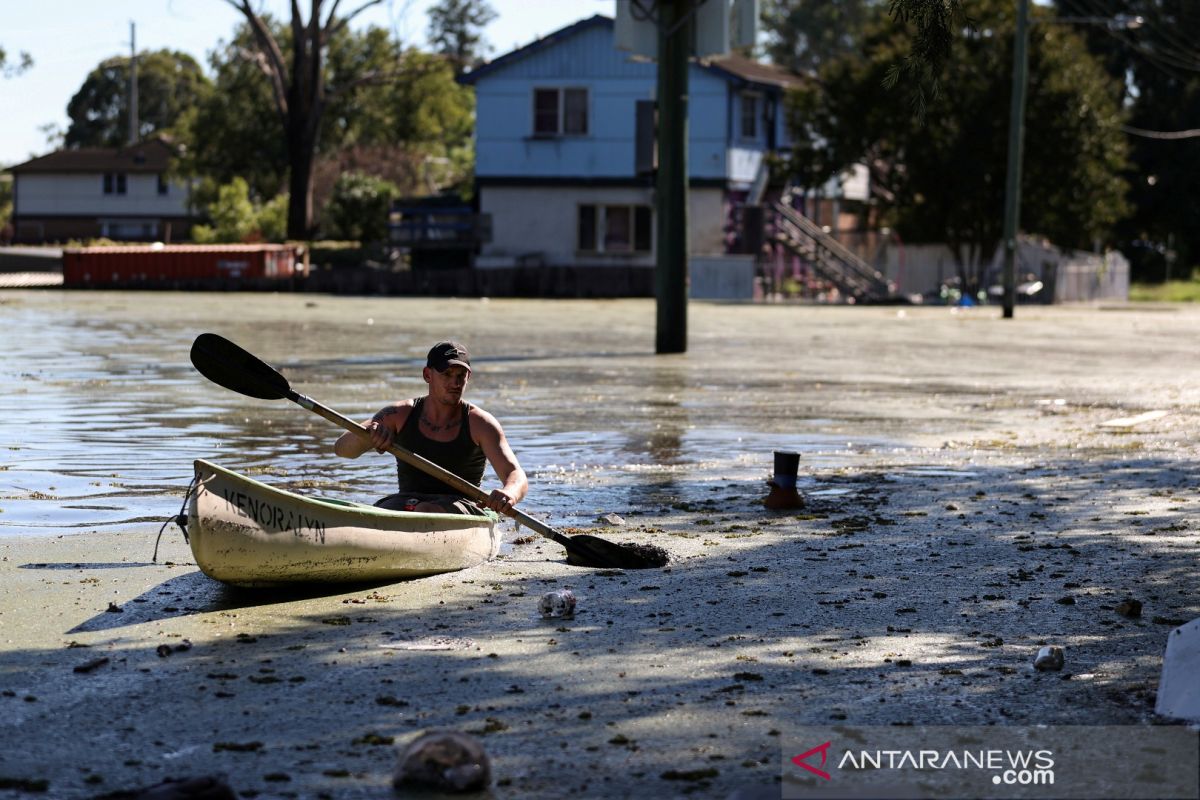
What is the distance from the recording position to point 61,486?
12305 mm

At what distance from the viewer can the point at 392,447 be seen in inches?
371

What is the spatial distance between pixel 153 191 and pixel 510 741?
9329 cm

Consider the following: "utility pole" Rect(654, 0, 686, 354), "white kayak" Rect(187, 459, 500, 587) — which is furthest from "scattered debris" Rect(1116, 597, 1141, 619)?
"utility pole" Rect(654, 0, 686, 354)

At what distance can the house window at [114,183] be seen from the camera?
95875 mm

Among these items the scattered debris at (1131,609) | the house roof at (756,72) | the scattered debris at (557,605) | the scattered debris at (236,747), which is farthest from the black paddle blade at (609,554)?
the house roof at (756,72)

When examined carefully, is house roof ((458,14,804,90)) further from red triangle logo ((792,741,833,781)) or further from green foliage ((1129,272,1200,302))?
red triangle logo ((792,741,833,781))

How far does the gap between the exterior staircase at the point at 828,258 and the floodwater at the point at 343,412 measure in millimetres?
20470

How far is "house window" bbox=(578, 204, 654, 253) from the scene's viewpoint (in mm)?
56031

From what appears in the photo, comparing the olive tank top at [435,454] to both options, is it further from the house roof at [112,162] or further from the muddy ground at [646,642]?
the house roof at [112,162]

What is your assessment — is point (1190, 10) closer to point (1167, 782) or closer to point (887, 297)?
point (887, 297)

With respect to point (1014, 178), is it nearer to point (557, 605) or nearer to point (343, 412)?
point (343, 412)

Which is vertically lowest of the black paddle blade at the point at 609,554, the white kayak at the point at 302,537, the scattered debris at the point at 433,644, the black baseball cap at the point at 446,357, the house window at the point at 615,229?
the scattered debris at the point at 433,644

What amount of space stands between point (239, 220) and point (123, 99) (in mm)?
53626

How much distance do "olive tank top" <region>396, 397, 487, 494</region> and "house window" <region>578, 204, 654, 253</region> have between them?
4612 centimetres
